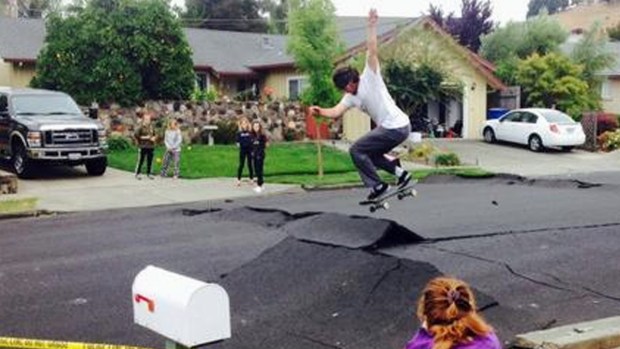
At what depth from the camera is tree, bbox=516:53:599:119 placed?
3675 centimetres

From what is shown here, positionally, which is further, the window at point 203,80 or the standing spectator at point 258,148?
the window at point 203,80

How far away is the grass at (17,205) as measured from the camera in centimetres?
1614

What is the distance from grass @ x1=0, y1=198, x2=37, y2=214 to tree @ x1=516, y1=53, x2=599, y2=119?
25334mm

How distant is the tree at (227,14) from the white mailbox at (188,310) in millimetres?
62107

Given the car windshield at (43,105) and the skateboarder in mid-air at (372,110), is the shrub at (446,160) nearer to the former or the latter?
the car windshield at (43,105)

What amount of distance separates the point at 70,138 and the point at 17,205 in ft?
15.9

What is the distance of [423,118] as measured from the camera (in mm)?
37094

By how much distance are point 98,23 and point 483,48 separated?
75.8 feet

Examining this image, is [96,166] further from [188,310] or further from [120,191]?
[188,310]

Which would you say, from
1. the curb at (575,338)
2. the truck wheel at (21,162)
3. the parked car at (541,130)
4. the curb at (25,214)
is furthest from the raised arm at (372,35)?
the parked car at (541,130)

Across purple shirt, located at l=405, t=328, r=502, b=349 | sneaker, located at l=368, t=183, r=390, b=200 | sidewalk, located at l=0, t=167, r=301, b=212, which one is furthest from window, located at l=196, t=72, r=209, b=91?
purple shirt, located at l=405, t=328, r=502, b=349

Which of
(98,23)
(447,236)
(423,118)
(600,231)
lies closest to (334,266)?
(447,236)

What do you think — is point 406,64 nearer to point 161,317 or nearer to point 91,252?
point 91,252

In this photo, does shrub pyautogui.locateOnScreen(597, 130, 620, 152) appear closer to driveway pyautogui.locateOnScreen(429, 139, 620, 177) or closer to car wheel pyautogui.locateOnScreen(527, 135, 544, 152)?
driveway pyautogui.locateOnScreen(429, 139, 620, 177)
